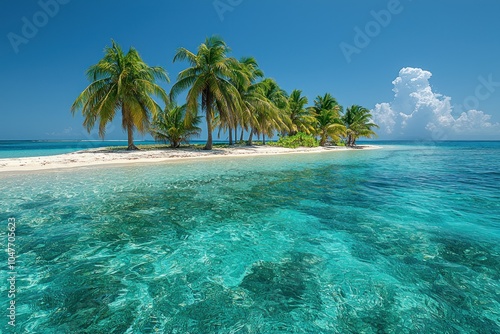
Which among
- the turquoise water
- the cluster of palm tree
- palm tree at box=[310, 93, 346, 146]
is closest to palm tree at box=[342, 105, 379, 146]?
palm tree at box=[310, 93, 346, 146]

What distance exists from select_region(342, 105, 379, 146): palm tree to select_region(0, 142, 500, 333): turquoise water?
41672 mm

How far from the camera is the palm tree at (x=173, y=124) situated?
2291 centimetres

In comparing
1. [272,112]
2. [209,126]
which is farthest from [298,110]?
[209,126]

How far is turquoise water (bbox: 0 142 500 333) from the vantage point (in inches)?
85.0

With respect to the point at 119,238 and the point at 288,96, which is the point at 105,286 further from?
the point at 288,96

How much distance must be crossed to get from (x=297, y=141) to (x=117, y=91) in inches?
906

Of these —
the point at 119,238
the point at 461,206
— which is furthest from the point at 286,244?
the point at 461,206

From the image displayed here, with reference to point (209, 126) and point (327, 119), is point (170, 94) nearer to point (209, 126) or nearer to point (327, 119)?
point (209, 126)

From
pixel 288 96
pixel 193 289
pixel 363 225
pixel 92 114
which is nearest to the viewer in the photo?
pixel 193 289

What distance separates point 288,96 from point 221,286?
3714 cm

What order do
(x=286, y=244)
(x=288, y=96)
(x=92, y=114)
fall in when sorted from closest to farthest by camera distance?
(x=286, y=244), (x=92, y=114), (x=288, y=96)

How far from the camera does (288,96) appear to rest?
3709cm

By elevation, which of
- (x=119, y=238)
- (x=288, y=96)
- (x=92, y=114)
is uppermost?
(x=288, y=96)

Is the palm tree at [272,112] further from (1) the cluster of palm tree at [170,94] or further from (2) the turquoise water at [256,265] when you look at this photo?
(2) the turquoise water at [256,265]
